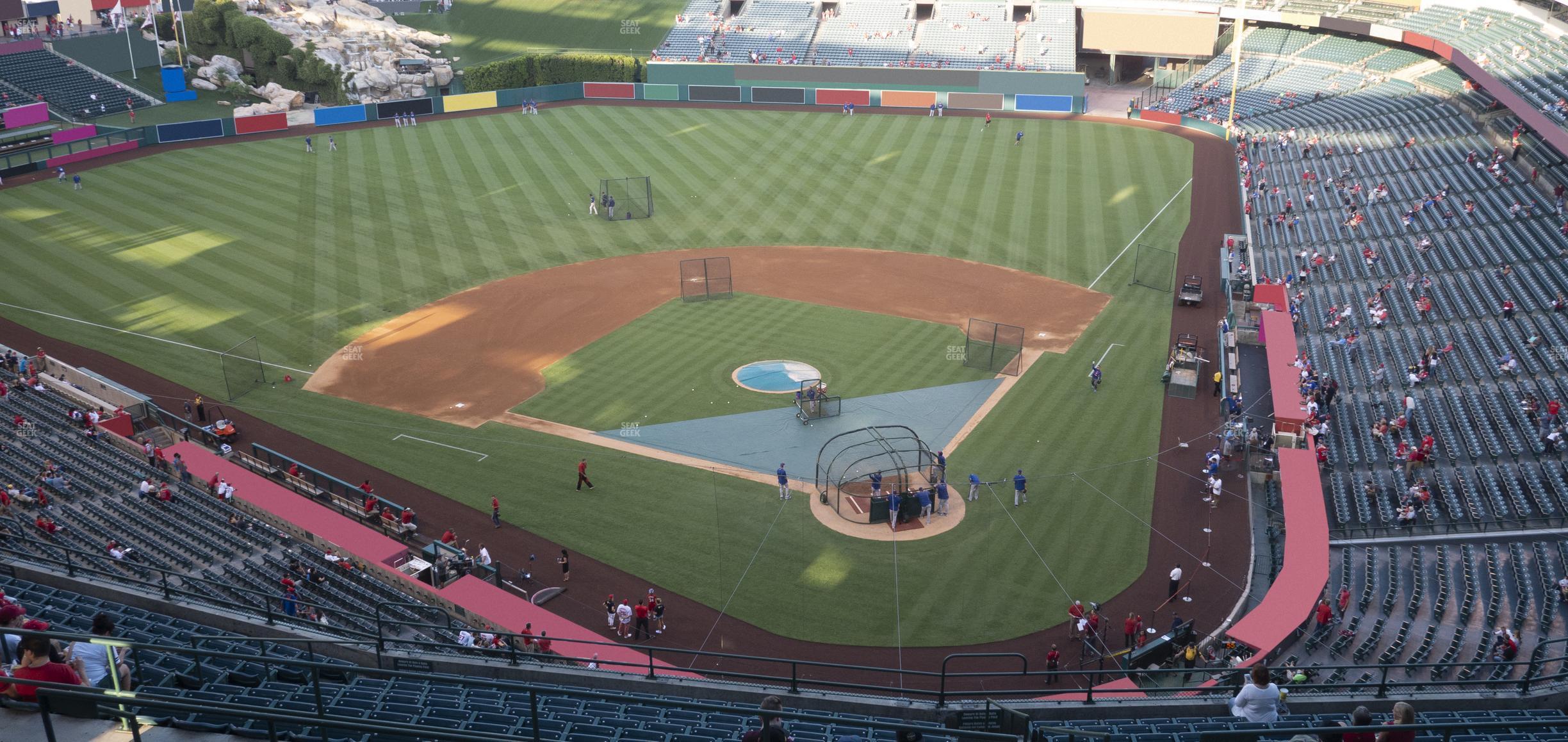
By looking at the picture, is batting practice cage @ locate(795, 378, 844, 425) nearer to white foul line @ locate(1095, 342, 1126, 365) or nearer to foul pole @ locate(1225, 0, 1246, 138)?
white foul line @ locate(1095, 342, 1126, 365)

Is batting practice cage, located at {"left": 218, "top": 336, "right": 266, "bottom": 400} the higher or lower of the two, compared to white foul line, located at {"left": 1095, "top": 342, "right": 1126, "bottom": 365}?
higher

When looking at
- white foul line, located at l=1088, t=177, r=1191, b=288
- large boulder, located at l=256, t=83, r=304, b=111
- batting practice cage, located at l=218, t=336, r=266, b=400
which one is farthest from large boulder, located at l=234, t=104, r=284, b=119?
white foul line, located at l=1088, t=177, r=1191, b=288

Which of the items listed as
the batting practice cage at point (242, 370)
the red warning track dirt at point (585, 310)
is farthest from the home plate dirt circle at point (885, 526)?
the batting practice cage at point (242, 370)

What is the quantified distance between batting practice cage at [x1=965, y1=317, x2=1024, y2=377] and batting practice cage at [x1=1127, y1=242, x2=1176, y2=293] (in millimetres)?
8737

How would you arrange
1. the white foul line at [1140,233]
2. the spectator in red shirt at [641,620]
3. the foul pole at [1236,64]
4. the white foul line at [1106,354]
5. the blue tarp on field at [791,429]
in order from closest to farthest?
the spectator in red shirt at [641,620] < the blue tarp on field at [791,429] < the white foul line at [1106,354] < the white foul line at [1140,233] < the foul pole at [1236,64]

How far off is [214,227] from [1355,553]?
4512 centimetres

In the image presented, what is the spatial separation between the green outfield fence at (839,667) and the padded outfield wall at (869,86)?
A: 2074 inches

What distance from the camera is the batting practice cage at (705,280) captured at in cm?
4331

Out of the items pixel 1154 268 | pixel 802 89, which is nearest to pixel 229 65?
pixel 802 89

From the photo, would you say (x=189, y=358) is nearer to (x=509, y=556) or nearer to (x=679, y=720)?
(x=509, y=556)

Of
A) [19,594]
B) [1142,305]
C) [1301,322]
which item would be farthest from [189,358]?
[1301,322]

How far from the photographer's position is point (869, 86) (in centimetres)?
7294

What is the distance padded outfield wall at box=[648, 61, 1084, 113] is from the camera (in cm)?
6994

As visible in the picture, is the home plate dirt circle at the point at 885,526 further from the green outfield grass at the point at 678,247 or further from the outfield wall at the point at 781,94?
the outfield wall at the point at 781,94
